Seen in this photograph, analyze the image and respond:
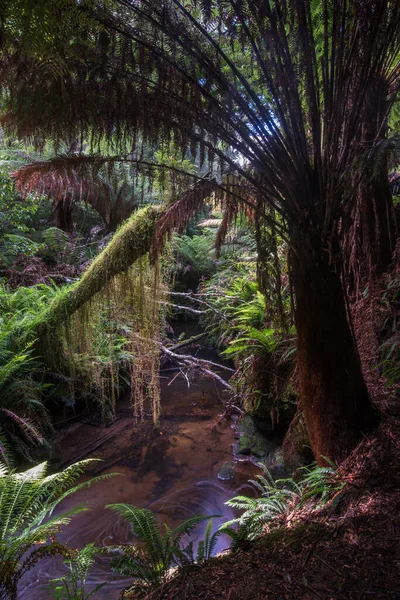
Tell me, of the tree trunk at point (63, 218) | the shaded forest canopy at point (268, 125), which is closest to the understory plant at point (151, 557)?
the shaded forest canopy at point (268, 125)

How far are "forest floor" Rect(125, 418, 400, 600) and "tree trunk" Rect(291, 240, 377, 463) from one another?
0.27 meters

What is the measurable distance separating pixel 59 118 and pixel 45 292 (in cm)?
366

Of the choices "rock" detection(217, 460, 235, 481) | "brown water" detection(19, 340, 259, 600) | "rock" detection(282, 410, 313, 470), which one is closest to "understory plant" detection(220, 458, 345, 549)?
"rock" detection(282, 410, 313, 470)

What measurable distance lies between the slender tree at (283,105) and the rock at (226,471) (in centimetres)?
177

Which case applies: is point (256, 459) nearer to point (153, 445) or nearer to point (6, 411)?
point (153, 445)

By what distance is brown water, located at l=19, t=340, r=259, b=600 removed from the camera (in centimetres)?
279

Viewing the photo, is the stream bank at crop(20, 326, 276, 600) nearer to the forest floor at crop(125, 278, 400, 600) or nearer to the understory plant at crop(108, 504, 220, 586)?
the understory plant at crop(108, 504, 220, 586)

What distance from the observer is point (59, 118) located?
2008mm

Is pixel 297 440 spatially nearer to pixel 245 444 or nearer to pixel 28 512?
pixel 245 444

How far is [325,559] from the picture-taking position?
1.20m

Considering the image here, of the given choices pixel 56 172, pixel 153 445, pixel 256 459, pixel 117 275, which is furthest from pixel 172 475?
pixel 56 172

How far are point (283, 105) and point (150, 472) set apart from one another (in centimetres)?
342

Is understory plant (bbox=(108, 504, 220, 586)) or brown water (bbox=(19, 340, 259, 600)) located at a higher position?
understory plant (bbox=(108, 504, 220, 586))

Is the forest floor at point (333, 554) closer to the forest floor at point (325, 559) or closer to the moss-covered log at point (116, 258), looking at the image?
the forest floor at point (325, 559)
